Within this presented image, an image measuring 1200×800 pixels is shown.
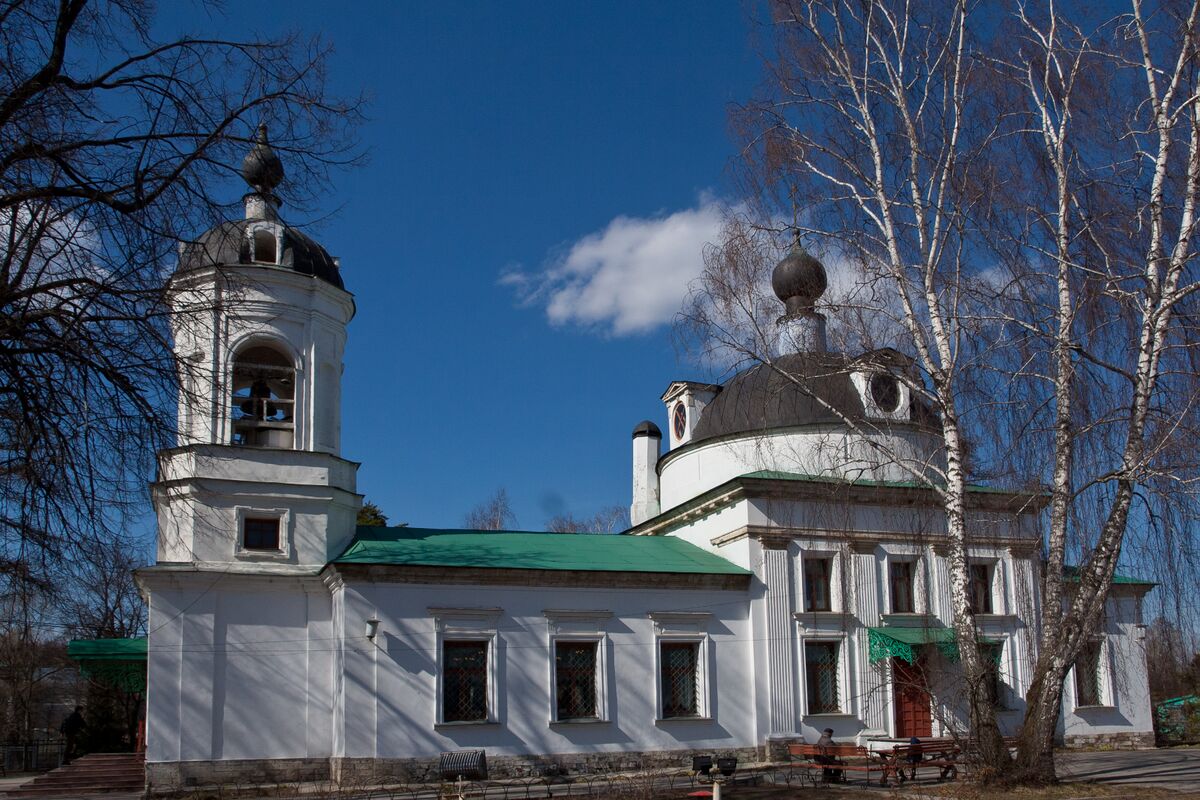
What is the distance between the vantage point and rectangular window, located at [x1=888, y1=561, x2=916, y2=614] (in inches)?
965

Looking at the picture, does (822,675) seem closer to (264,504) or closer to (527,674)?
(527,674)

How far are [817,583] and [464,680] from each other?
8.06 m

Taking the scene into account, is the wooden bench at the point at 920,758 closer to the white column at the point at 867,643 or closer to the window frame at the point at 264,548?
the white column at the point at 867,643

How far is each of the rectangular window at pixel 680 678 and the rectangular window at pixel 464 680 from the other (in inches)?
150

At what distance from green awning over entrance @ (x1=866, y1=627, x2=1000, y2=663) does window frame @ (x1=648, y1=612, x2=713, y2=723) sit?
364cm

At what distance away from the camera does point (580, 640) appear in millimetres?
22359

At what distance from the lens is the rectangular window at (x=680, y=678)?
75.0 feet

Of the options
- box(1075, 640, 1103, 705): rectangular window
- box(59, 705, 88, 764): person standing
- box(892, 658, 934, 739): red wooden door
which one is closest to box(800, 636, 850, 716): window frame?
box(892, 658, 934, 739): red wooden door

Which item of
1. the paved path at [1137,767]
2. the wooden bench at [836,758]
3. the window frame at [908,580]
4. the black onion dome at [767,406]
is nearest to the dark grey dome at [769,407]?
the black onion dome at [767,406]

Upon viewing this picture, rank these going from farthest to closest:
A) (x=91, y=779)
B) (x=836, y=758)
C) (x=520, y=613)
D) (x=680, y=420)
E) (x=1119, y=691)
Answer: (x=680, y=420)
(x=1119, y=691)
(x=520, y=613)
(x=91, y=779)
(x=836, y=758)

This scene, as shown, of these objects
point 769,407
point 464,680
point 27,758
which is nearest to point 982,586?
point 769,407

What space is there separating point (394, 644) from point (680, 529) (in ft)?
28.0

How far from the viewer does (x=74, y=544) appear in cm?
832

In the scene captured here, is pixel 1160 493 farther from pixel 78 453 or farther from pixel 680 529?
pixel 680 529
